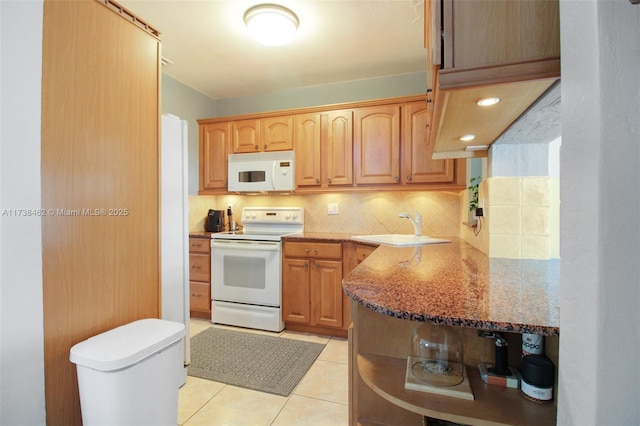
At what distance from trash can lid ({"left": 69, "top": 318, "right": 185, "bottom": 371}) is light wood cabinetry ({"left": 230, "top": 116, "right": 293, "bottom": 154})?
7.09ft

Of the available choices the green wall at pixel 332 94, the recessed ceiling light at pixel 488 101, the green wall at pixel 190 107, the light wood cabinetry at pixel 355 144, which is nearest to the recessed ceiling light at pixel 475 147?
the recessed ceiling light at pixel 488 101

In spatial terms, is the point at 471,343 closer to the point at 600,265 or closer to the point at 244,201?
the point at 600,265

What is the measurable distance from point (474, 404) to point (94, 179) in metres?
1.68

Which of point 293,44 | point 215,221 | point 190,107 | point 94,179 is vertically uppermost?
point 293,44

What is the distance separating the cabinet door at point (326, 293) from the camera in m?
2.68

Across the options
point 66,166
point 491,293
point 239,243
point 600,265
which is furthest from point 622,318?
point 239,243

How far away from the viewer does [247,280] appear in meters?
2.89

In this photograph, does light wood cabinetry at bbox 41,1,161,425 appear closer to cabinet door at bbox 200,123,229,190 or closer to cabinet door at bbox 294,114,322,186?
cabinet door at bbox 294,114,322,186

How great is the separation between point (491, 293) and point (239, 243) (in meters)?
2.42

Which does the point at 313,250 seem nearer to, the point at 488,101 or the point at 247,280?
the point at 247,280

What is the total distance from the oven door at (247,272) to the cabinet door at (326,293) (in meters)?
0.34

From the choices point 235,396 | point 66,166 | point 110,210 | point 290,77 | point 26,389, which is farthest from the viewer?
point 290,77

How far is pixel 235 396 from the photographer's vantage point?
1839 millimetres

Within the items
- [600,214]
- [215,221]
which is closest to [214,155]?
[215,221]
